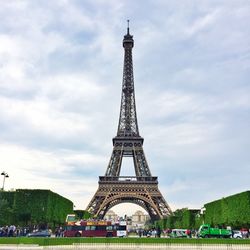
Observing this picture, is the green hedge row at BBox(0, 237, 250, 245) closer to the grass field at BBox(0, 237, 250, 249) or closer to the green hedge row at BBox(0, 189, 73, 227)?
the grass field at BBox(0, 237, 250, 249)

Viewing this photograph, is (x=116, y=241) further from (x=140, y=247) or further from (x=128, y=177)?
(x=128, y=177)

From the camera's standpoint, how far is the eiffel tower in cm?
7675

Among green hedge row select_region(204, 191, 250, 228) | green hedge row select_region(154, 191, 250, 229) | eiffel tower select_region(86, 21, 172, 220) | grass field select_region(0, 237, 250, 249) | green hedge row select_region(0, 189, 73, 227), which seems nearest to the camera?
grass field select_region(0, 237, 250, 249)

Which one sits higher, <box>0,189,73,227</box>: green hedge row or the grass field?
<box>0,189,73,227</box>: green hedge row

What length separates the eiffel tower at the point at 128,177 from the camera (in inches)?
3022

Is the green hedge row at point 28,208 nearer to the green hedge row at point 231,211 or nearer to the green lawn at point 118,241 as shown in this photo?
the green lawn at point 118,241

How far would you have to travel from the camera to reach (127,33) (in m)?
99.1

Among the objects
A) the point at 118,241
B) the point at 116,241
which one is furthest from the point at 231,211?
the point at 118,241

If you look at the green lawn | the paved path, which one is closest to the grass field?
the green lawn

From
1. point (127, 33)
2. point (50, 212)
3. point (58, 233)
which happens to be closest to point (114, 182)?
point (50, 212)

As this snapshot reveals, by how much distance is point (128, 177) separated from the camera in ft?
265

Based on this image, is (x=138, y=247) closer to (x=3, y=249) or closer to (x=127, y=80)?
(x=3, y=249)

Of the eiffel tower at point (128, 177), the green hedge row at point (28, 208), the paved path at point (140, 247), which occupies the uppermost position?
the eiffel tower at point (128, 177)

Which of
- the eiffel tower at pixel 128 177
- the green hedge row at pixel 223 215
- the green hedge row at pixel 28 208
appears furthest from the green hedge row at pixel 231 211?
the green hedge row at pixel 28 208
